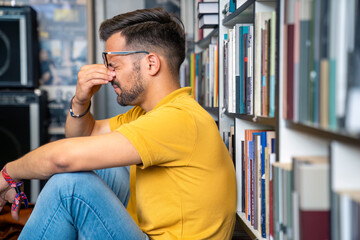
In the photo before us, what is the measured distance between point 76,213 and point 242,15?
818mm

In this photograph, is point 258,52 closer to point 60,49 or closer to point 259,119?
point 259,119

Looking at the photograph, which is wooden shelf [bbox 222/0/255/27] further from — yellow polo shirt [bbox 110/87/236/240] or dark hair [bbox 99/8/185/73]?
yellow polo shirt [bbox 110/87/236/240]

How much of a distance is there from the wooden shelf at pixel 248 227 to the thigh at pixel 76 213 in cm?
36

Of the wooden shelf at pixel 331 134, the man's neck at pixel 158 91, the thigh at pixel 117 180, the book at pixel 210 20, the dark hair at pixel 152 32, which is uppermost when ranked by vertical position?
the book at pixel 210 20

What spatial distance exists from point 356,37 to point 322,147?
32 cm

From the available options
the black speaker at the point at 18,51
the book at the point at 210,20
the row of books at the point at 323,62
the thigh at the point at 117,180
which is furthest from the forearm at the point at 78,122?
the black speaker at the point at 18,51

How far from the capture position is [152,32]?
4.18ft

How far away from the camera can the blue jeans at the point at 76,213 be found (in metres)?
1.01

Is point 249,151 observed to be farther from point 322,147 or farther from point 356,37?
point 356,37

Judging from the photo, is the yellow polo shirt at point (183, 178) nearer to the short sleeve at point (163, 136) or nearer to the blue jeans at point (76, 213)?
the short sleeve at point (163, 136)

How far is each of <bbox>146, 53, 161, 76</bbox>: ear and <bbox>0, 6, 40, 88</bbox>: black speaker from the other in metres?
1.64

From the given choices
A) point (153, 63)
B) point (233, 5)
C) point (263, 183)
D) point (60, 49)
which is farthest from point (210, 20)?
point (60, 49)

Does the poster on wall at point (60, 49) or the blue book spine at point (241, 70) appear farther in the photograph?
the poster on wall at point (60, 49)

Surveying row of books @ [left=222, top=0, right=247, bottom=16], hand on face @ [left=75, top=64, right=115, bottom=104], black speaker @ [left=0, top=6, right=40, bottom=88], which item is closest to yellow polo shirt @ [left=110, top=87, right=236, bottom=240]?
hand on face @ [left=75, top=64, right=115, bottom=104]
